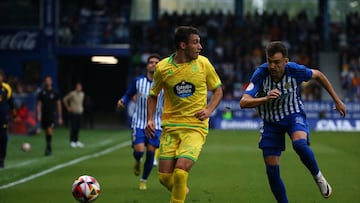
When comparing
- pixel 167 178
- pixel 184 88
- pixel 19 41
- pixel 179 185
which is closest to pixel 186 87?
pixel 184 88

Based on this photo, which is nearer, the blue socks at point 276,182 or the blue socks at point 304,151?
the blue socks at point 304,151

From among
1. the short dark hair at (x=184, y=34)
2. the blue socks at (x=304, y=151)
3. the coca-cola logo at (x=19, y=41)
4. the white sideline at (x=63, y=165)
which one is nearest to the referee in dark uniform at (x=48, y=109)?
the white sideline at (x=63, y=165)

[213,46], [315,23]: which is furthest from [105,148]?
[315,23]

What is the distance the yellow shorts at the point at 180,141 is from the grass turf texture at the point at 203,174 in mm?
2469

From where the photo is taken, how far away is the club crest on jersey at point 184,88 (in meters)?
9.65

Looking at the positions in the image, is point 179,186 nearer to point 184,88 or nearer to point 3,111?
point 184,88

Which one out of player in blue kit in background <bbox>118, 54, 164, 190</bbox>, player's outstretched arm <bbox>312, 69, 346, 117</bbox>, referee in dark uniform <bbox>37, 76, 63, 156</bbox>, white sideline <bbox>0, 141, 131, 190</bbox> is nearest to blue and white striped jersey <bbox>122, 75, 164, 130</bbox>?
player in blue kit in background <bbox>118, 54, 164, 190</bbox>

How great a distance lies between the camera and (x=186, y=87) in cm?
966

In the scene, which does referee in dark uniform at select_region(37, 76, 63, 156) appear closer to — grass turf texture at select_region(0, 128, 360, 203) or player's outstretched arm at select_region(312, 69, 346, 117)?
grass turf texture at select_region(0, 128, 360, 203)

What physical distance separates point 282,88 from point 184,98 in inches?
47.7

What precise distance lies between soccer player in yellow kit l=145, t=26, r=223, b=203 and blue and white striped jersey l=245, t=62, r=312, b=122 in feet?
1.78

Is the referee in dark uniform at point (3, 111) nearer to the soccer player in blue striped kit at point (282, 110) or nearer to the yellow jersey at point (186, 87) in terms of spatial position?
the yellow jersey at point (186, 87)

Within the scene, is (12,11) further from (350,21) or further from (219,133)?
(350,21)

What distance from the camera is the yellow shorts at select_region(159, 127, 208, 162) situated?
9.48 metres
